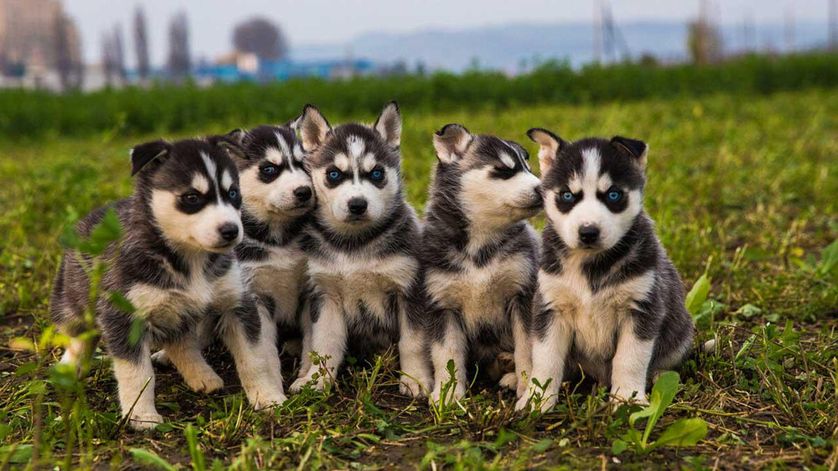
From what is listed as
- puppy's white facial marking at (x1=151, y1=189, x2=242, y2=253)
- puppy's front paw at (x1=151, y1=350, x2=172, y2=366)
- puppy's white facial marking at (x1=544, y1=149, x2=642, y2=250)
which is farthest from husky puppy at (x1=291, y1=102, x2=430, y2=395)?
puppy's white facial marking at (x1=544, y1=149, x2=642, y2=250)

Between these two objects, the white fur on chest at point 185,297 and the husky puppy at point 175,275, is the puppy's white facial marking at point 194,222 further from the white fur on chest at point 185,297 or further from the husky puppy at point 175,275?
the white fur on chest at point 185,297

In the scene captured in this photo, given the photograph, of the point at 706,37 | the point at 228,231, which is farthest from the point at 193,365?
the point at 706,37

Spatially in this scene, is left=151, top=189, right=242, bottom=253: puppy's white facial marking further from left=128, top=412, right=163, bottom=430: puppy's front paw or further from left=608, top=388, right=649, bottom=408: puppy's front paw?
left=608, top=388, right=649, bottom=408: puppy's front paw

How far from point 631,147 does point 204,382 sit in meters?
2.53

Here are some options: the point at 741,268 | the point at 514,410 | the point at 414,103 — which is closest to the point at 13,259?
the point at 514,410

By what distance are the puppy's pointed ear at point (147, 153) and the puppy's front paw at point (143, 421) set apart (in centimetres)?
116

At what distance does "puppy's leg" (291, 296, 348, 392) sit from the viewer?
4785 millimetres

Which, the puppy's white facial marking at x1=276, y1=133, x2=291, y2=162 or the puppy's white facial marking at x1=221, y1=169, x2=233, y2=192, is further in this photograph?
the puppy's white facial marking at x1=276, y1=133, x2=291, y2=162

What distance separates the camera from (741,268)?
20.7 feet

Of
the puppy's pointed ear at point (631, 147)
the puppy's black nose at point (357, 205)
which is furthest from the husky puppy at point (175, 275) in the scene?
the puppy's pointed ear at point (631, 147)

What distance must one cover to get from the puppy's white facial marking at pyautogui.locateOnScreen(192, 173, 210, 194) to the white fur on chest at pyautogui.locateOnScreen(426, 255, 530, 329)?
132cm

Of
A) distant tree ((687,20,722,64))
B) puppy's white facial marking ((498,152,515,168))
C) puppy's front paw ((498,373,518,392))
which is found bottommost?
puppy's front paw ((498,373,518,392))

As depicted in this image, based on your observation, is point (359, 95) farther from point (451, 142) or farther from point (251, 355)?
point (251, 355)

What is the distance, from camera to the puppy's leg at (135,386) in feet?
13.7
